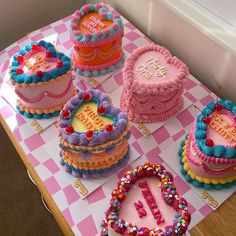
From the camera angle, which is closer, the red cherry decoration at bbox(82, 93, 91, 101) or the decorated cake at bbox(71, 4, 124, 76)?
the red cherry decoration at bbox(82, 93, 91, 101)

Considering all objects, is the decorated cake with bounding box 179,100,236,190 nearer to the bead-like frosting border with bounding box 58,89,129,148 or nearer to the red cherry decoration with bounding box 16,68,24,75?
the bead-like frosting border with bounding box 58,89,129,148

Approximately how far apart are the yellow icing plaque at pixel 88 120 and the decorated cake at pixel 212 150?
0.31m

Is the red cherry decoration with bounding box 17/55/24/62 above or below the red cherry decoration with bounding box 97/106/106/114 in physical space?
above

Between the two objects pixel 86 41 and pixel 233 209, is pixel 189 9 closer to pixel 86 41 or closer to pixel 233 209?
pixel 86 41

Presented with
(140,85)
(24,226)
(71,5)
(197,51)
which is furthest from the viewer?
(71,5)

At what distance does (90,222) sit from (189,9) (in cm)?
89

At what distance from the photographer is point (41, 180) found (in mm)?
1428

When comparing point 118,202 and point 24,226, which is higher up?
point 118,202

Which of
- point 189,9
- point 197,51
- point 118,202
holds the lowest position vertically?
point 118,202

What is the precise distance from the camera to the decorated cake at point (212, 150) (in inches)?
49.8

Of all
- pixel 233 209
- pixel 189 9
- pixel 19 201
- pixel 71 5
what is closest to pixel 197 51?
pixel 189 9

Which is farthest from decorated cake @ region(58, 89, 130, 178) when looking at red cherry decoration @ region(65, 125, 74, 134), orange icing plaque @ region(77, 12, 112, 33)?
orange icing plaque @ region(77, 12, 112, 33)

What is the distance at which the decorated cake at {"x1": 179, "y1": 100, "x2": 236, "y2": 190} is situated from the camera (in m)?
1.26

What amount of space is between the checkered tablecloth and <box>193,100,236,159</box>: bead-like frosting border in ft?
0.58
